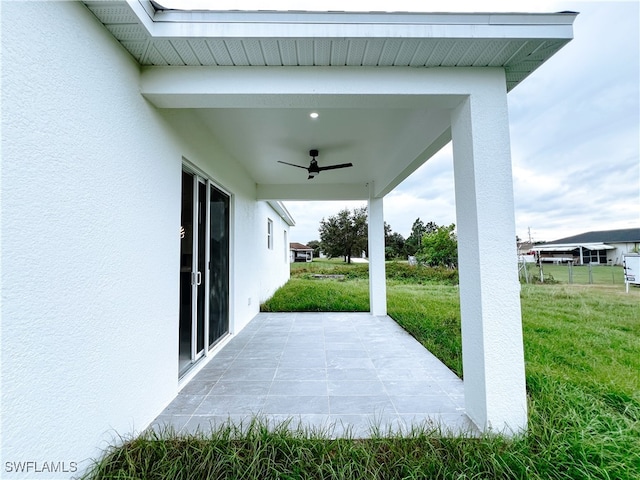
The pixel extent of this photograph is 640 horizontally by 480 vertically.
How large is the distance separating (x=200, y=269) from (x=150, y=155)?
1.65m

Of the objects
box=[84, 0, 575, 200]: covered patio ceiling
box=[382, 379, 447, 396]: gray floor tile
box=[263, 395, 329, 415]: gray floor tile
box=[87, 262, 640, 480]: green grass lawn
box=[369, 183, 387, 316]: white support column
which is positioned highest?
box=[84, 0, 575, 200]: covered patio ceiling

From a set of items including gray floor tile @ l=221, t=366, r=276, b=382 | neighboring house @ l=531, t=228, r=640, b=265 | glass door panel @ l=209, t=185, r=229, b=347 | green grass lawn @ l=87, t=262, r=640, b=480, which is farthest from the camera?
neighboring house @ l=531, t=228, r=640, b=265

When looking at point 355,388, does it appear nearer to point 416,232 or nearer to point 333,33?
point 333,33

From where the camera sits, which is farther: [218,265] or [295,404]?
[218,265]

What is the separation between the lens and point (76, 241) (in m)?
1.55

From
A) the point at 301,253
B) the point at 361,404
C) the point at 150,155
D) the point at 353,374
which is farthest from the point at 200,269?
the point at 301,253

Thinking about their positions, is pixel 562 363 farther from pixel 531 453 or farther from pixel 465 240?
pixel 465 240

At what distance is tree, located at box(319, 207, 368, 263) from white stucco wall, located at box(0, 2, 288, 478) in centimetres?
2569

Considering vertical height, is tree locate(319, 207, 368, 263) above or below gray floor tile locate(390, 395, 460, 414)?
above

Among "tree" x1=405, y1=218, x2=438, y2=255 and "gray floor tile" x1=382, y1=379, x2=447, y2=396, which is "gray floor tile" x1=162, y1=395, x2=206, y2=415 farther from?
"tree" x1=405, y1=218, x2=438, y2=255

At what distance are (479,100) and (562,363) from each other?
3.48 metres

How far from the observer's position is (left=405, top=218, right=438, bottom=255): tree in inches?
998

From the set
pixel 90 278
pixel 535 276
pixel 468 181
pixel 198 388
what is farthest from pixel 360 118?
pixel 535 276

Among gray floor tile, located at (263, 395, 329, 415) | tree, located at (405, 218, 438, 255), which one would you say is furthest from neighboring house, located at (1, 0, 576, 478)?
tree, located at (405, 218, 438, 255)
